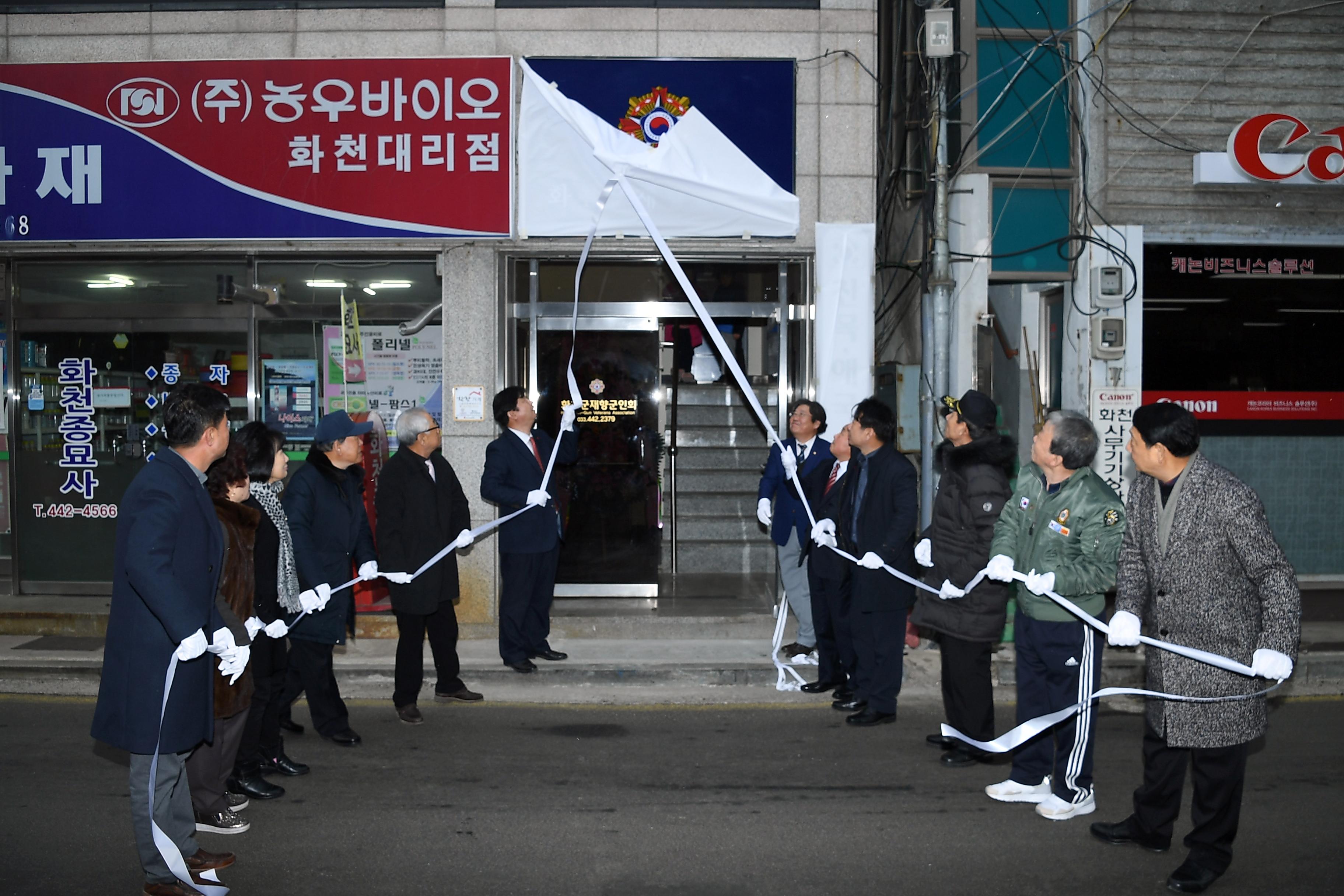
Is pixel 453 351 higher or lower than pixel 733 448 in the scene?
higher

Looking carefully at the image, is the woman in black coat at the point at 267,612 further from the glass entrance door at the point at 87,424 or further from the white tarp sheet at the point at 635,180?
A: the glass entrance door at the point at 87,424

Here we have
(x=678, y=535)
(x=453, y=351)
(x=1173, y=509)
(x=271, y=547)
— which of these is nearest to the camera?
(x=1173, y=509)

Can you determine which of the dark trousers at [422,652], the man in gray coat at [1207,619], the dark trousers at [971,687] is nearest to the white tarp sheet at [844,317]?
the dark trousers at [971,687]

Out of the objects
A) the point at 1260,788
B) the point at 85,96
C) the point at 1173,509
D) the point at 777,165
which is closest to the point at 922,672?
the point at 1260,788

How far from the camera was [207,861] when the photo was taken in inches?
177

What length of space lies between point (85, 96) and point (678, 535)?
681cm

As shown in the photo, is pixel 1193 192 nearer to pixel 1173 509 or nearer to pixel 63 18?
pixel 1173 509

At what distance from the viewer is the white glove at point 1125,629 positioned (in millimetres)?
4652

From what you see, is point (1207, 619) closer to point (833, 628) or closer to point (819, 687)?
point (833, 628)

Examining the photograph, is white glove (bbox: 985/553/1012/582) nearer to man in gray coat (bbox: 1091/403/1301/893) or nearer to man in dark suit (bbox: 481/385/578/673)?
man in gray coat (bbox: 1091/403/1301/893)

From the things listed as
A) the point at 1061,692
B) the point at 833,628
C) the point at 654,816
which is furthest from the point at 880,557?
the point at 654,816

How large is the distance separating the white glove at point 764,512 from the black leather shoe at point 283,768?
3853 millimetres

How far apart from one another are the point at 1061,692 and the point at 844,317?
4.67m

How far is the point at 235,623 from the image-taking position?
482 centimetres
